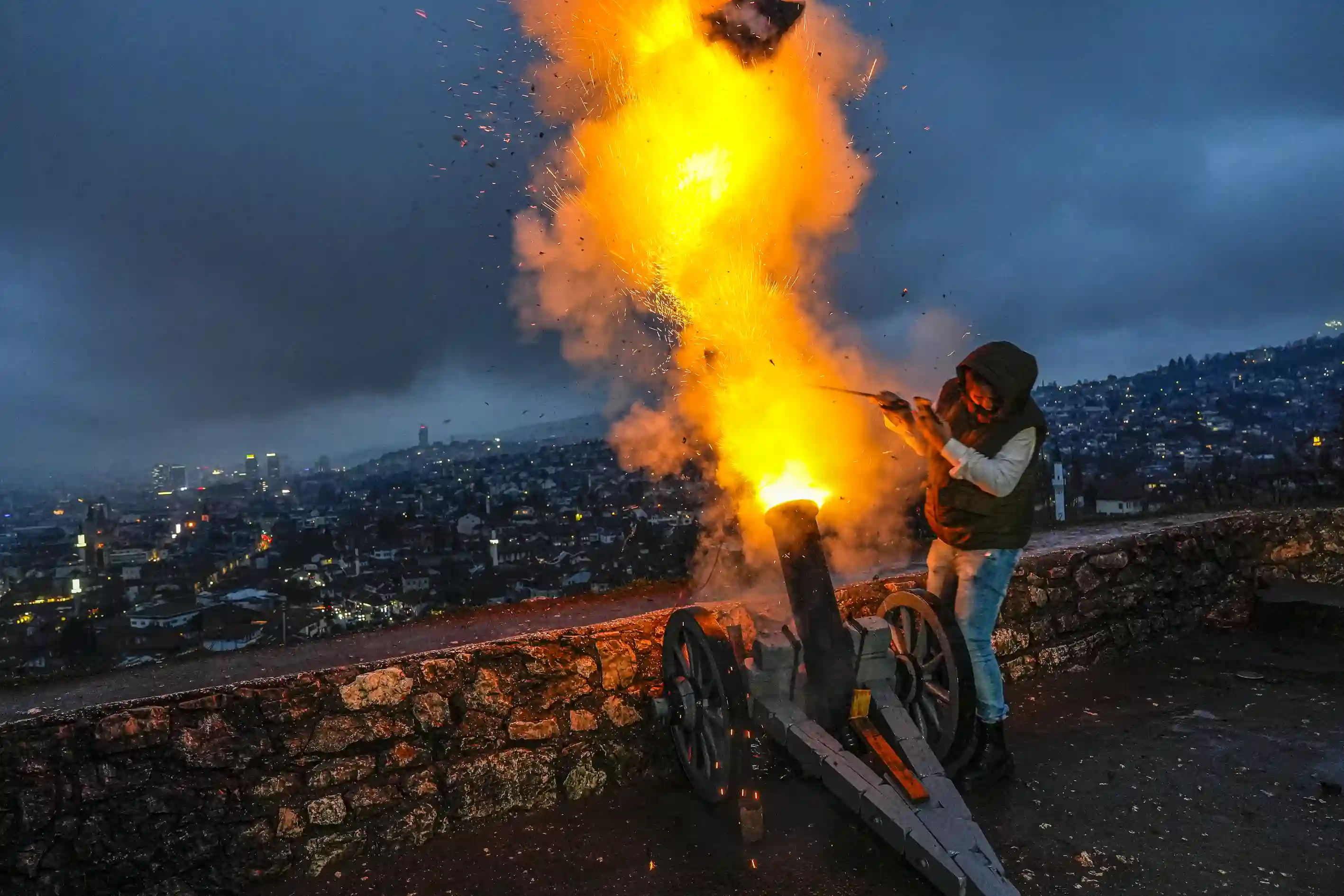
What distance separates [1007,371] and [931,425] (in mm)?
516

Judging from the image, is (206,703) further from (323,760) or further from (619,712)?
(619,712)

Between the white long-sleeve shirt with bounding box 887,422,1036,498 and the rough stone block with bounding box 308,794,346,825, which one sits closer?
the rough stone block with bounding box 308,794,346,825

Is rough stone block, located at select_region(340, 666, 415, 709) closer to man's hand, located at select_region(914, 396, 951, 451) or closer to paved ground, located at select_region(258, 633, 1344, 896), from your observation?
paved ground, located at select_region(258, 633, 1344, 896)

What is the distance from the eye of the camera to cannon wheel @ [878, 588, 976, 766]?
419cm

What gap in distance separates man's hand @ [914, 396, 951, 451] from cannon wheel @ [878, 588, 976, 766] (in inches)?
36.4

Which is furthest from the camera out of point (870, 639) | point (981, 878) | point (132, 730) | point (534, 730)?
point (534, 730)

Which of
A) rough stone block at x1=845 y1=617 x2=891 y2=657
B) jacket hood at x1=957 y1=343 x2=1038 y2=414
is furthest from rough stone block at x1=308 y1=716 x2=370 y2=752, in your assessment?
jacket hood at x1=957 y1=343 x2=1038 y2=414

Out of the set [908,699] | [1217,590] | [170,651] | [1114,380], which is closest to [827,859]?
[908,699]

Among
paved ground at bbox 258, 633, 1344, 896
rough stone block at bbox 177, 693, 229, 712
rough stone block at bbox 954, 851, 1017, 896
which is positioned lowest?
paved ground at bbox 258, 633, 1344, 896

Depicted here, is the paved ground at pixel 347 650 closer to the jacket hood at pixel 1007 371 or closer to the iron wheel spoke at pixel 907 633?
the iron wheel spoke at pixel 907 633

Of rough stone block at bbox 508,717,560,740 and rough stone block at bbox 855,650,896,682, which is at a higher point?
rough stone block at bbox 855,650,896,682

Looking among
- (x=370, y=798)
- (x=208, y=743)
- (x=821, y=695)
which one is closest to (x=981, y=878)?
(x=821, y=695)

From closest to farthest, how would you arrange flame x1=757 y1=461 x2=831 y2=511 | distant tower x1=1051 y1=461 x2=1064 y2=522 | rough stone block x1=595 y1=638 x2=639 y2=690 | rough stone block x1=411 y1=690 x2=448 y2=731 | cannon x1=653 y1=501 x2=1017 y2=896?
cannon x1=653 y1=501 x2=1017 y2=896 < rough stone block x1=411 y1=690 x2=448 y2=731 < rough stone block x1=595 y1=638 x2=639 y2=690 < flame x1=757 y1=461 x2=831 y2=511 < distant tower x1=1051 y1=461 x2=1064 y2=522

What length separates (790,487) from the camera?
16.9 feet
